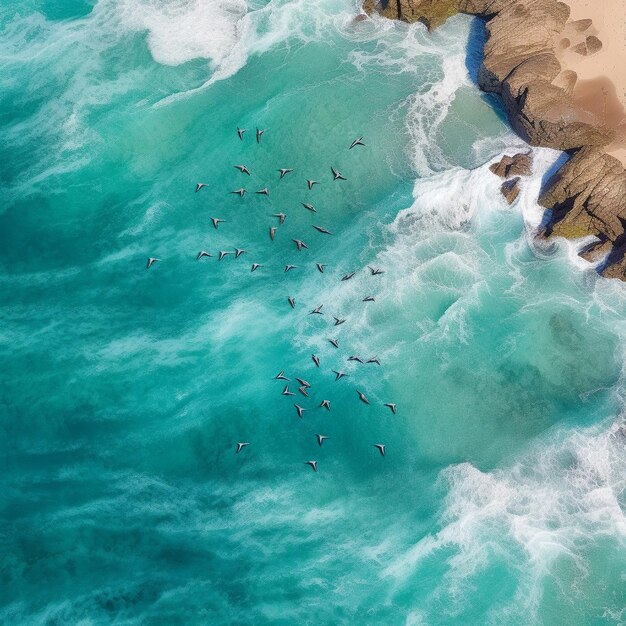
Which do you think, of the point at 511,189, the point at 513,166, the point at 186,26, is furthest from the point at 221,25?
the point at 511,189

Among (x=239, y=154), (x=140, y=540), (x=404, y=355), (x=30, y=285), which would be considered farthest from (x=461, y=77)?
(x=140, y=540)

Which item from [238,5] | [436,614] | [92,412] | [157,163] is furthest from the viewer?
[238,5]

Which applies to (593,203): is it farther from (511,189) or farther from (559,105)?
(559,105)

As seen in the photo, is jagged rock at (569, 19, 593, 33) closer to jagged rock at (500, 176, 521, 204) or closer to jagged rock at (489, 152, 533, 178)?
jagged rock at (489, 152, 533, 178)

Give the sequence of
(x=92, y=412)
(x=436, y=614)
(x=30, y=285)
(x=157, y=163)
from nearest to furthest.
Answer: (x=436, y=614)
(x=92, y=412)
(x=30, y=285)
(x=157, y=163)

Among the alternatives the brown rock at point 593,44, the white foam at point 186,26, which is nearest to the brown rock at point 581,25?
the brown rock at point 593,44

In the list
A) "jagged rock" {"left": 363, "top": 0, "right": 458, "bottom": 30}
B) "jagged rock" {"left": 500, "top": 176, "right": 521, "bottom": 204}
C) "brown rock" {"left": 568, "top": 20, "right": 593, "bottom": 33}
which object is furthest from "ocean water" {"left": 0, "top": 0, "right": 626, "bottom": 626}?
"brown rock" {"left": 568, "top": 20, "right": 593, "bottom": 33}

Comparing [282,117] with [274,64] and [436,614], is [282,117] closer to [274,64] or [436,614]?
[274,64]
